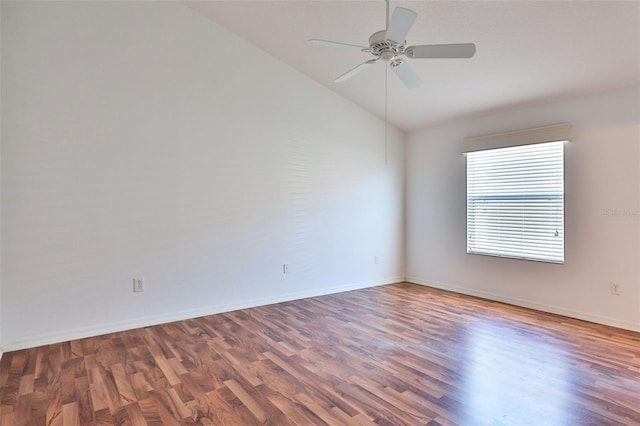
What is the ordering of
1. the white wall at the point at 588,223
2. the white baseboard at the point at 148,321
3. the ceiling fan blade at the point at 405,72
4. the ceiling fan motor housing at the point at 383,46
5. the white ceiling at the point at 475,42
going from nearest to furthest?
the ceiling fan motor housing at the point at 383,46
the ceiling fan blade at the point at 405,72
the white ceiling at the point at 475,42
the white baseboard at the point at 148,321
the white wall at the point at 588,223

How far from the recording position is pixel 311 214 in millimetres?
4582

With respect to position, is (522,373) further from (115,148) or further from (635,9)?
(115,148)

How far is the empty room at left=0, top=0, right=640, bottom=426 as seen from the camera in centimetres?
227

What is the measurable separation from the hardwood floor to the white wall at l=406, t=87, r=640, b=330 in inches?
13.3

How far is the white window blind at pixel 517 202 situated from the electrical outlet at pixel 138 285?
13.2ft

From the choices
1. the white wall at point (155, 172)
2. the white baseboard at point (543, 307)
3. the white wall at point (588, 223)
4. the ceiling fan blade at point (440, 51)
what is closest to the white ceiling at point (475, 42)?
the white wall at point (588, 223)

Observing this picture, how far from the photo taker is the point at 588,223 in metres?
3.64

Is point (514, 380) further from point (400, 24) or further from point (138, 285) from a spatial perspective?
point (138, 285)

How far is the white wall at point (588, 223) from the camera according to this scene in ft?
11.1

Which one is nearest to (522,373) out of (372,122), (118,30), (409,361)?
(409,361)

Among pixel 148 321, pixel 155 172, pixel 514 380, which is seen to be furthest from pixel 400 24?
pixel 148 321

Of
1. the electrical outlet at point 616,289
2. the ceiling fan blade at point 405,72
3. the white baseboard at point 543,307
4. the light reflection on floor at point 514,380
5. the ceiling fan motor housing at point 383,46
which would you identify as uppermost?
the ceiling fan motor housing at point 383,46

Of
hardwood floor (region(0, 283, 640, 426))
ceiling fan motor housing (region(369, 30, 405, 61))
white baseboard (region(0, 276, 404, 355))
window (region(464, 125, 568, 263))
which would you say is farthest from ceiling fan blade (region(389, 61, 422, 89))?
white baseboard (region(0, 276, 404, 355))

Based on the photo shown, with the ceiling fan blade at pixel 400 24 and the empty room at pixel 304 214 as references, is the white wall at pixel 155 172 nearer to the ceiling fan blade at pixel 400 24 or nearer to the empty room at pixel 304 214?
the empty room at pixel 304 214
